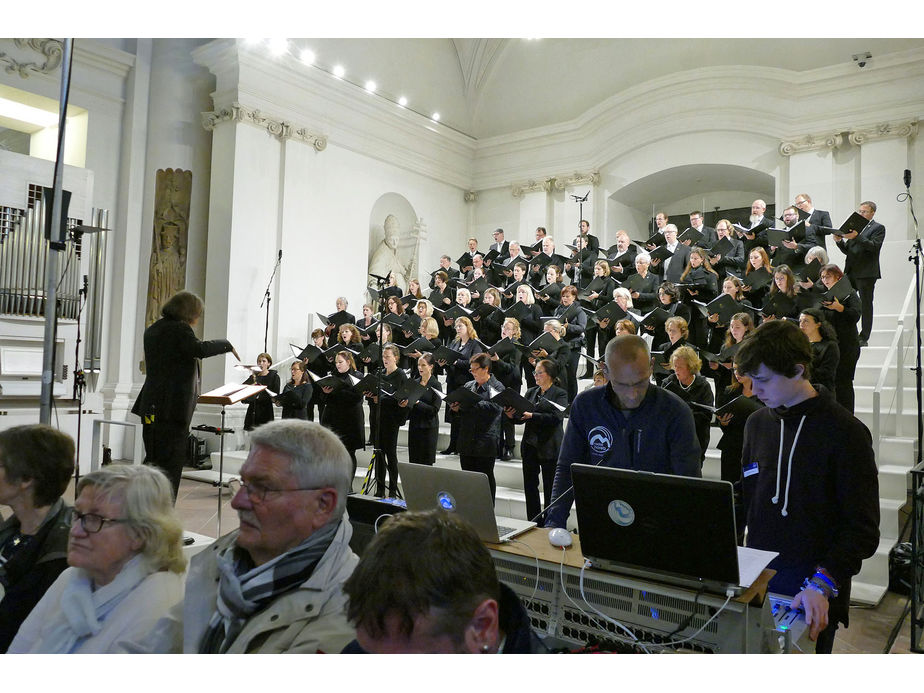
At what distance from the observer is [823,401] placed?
7.32 ft

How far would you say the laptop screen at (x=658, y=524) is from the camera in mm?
1753

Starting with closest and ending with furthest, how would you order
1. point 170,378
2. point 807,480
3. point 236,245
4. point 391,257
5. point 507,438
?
1. point 807,480
2. point 170,378
3. point 507,438
4. point 236,245
5. point 391,257

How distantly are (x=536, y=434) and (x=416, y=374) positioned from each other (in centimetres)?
353

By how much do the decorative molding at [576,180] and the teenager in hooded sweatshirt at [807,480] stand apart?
12.4 m

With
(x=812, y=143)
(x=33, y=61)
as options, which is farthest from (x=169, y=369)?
(x=812, y=143)

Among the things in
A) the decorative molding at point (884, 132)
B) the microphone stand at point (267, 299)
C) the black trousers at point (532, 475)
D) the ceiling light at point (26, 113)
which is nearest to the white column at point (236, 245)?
the microphone stand at point (267, 299)

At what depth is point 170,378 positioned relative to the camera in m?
4.84

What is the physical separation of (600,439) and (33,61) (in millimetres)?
10373

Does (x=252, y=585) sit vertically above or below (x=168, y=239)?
below

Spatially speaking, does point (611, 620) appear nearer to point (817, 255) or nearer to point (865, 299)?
point (817, 255)

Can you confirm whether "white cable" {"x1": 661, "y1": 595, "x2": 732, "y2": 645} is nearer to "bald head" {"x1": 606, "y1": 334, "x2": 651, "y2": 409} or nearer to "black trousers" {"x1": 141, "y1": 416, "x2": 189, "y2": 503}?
"bald head" {"x1": 606, "y1": 334, "x2": 651, "y2": 409}

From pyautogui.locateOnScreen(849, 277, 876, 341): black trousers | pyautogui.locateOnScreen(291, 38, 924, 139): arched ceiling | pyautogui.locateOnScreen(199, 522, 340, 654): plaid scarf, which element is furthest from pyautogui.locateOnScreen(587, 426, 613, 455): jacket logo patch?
pyautogui.locateOnScreen(291, 38, 924, 139): arched ceiling

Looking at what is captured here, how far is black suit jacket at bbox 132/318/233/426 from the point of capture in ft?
15.7

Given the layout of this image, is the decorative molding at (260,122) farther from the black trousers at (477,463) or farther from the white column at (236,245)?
the black trousers at (477,463)
